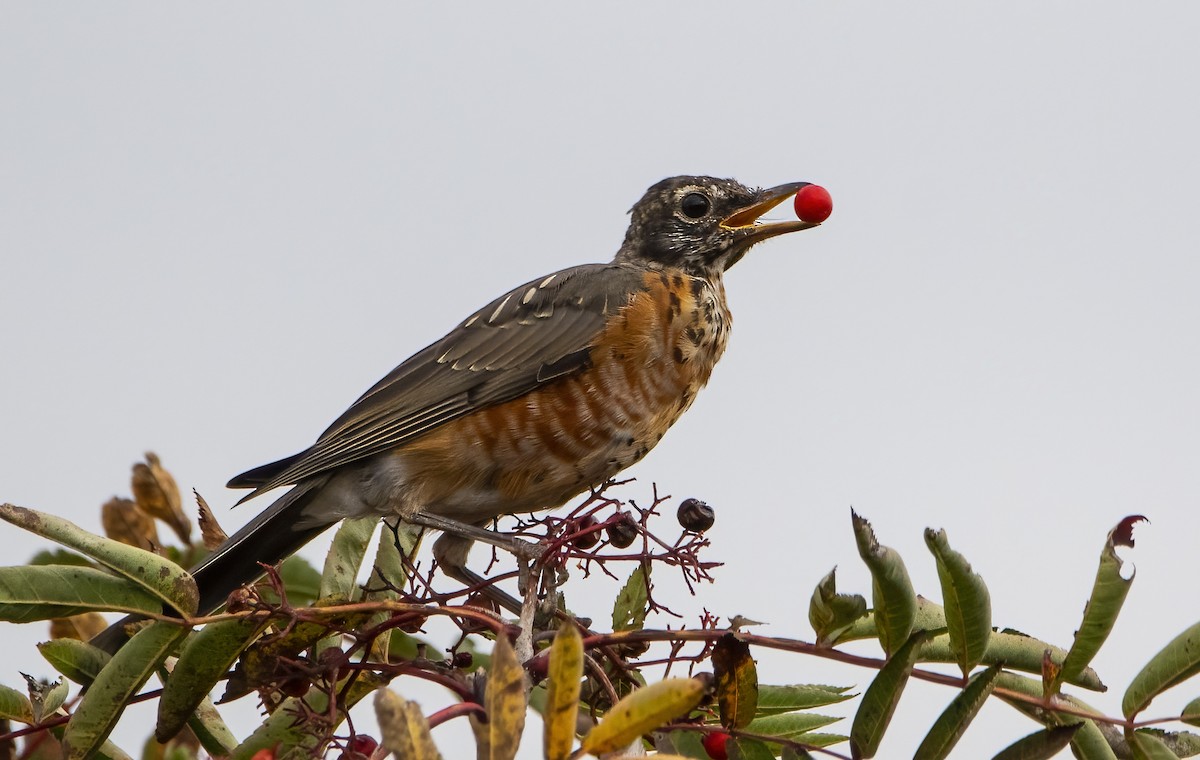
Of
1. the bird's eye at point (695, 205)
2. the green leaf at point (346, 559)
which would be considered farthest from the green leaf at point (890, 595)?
the bird's eye at point (695, 205)

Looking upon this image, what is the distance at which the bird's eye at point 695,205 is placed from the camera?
6.69m

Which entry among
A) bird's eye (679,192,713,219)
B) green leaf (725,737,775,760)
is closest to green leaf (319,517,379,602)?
green leaf (725,737,775,760)

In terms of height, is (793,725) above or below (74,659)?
below

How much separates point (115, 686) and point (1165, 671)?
96.7 inches

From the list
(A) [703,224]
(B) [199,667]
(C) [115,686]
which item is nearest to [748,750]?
(B) [199,667]

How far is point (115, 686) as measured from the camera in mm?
3334

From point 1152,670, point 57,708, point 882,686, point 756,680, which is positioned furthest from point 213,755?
point 1152,670

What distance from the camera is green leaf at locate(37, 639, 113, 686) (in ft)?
11.8

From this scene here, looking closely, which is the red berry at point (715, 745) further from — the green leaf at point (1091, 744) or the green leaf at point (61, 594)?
the green leaf at point (61, 594)

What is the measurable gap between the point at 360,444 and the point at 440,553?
590 millimetres

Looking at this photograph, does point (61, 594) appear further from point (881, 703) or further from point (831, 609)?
point (881, 703)

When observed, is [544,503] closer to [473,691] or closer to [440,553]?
[440,553]

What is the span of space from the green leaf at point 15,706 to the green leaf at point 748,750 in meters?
1.77

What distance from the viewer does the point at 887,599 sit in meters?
2.92
